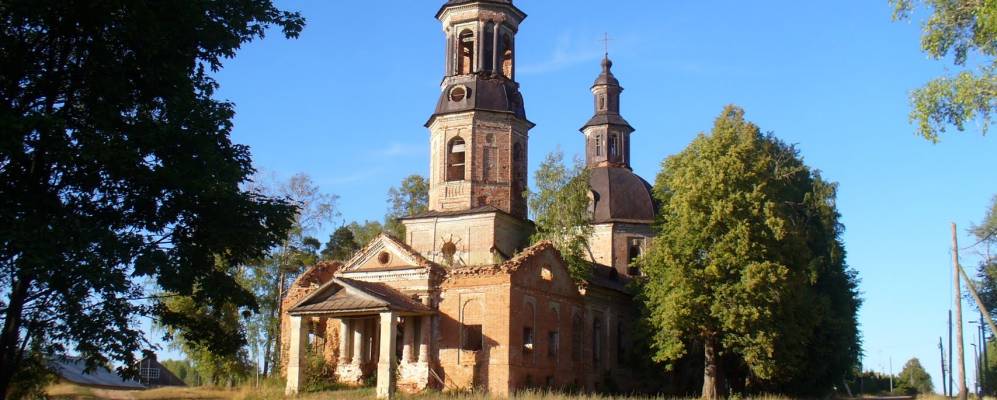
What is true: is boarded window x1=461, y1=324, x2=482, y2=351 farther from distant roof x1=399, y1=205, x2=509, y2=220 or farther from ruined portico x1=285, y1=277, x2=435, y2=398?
distant roof x1=399, y1=205, x2=509, y2=220

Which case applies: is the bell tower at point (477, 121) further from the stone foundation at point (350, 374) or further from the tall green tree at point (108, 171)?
the tall green tree at point (108, 171)

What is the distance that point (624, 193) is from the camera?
144 ft

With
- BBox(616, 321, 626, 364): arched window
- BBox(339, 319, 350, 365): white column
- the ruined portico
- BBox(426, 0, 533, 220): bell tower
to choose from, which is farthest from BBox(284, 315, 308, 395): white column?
BBox(616, 321, 626, 364): arched window

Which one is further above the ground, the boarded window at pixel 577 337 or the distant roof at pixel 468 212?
the distant roof at pixel 468 212

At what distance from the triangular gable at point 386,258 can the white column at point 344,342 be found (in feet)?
6.36

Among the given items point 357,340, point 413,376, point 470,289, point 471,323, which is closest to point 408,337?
point 413,376

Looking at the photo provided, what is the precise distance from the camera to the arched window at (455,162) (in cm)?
3484

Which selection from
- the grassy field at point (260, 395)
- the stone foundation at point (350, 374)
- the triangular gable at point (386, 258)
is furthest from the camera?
the stone foundation at point (350, 374)

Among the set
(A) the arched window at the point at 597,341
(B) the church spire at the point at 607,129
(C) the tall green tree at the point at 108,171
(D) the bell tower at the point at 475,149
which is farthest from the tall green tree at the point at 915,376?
(C) the tall green tree at the point at 108,171

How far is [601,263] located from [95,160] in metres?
32.0

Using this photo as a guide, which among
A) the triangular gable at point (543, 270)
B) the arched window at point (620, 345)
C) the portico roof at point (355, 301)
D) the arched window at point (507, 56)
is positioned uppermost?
the arched window at point (507, 56)

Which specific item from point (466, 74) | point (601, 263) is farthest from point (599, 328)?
point (466, 74)

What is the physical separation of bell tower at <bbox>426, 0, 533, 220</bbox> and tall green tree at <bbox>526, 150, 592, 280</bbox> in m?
1.17

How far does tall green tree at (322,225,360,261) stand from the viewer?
5028cm
